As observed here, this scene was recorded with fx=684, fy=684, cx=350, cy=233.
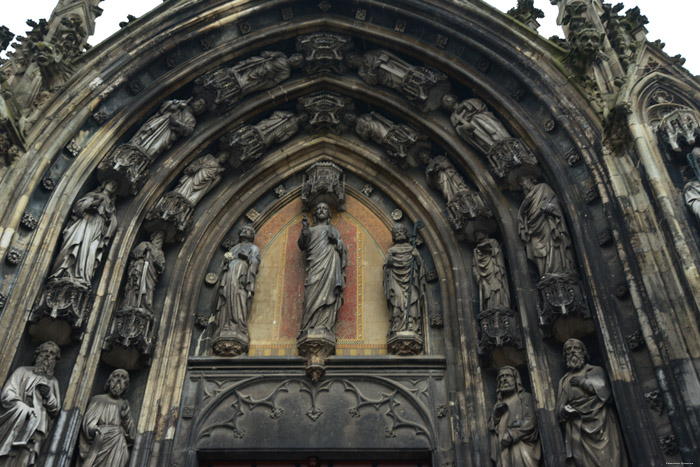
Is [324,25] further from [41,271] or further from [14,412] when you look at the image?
[14,412]

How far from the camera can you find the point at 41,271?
7.07 meters

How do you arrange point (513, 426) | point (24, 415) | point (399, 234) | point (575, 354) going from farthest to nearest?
point (399, 234) → point (513, 426) → point (575, 354) → point (24, 415)

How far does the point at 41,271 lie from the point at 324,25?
514 cm

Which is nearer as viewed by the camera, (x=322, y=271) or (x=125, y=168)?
(x=125, y=168)

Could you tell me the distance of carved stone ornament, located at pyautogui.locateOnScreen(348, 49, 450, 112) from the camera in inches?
360

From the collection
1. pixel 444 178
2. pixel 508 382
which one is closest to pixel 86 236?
pixel 444 178

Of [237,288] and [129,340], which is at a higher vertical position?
[237,288]

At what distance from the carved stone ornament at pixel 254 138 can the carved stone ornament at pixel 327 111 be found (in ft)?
0.94

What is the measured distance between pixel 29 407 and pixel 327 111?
5.53 metres

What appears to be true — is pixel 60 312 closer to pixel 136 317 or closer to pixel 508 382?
pixel 136 317

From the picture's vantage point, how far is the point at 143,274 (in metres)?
7.87

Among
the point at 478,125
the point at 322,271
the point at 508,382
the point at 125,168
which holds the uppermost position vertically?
→ the point at 478,125

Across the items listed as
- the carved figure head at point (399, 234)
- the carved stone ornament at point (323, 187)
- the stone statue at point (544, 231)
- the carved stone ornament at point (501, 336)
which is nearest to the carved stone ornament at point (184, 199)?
the carved stone ornament at point (323, 187)

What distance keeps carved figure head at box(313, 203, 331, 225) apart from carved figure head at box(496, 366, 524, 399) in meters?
3.17
